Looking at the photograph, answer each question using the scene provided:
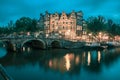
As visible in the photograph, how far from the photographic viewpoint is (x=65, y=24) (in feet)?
303

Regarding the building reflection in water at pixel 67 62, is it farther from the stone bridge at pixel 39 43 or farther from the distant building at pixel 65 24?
the distant building at pixel 65 24

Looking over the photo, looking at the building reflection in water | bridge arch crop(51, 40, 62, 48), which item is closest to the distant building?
bridge arch crop(51, 40, 62, 48)

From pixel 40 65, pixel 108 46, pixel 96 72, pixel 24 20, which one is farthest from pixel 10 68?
pixel 24 20

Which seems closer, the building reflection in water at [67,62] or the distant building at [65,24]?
the building reflection in water at [67,62]

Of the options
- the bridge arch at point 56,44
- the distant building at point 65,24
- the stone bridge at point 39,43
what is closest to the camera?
the stone bridge at point 39,43

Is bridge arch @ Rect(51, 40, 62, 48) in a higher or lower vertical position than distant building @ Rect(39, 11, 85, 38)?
lower

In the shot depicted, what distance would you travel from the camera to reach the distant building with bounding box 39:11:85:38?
91.5m

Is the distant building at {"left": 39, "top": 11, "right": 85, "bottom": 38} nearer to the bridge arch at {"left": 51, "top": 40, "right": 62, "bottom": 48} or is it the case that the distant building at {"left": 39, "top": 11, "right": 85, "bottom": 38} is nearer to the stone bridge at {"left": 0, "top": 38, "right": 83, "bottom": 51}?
the bridge arch at {"left": 51, "top": 40, "right": 62, "bottom": 48}

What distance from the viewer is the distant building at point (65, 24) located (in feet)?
300

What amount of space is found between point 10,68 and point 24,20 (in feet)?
244

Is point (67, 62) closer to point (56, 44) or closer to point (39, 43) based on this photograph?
point (39, 43)

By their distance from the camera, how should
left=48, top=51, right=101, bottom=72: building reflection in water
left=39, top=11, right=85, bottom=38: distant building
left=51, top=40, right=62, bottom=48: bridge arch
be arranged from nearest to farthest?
left=48, top=51, right=101, bottom=72: building reflection in water → left=51, top=40, right=62, bottom=48: bridge arch → left=39, top=11, right=85, bottom=38: distant building

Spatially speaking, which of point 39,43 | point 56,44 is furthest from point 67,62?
point 56,44

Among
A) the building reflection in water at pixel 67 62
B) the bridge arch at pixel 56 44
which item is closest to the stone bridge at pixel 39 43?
the bridge arch at pixel 56 44
